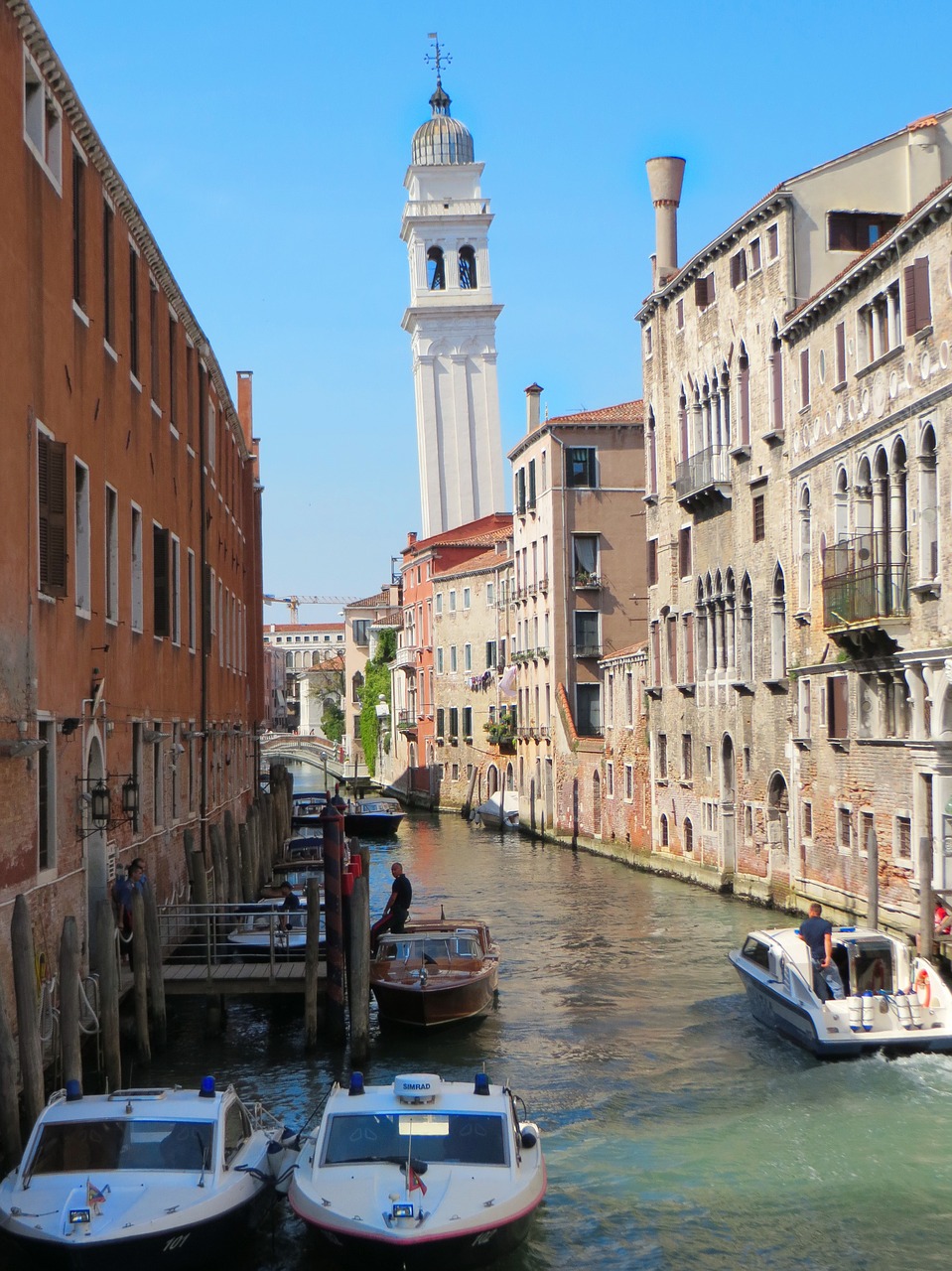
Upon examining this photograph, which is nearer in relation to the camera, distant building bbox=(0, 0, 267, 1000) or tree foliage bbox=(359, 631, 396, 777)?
distant building bbox=(0, 0, 267, 1000)

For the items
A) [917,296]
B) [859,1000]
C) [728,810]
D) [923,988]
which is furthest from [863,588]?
[728,810]

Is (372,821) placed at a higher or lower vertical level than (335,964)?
lower

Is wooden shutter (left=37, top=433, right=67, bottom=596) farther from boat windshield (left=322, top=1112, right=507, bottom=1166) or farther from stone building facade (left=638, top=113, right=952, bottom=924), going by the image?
stone building facade (left=638, top=113, right=952, bottom=924)

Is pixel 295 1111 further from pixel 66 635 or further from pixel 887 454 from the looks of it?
pixel 887 454

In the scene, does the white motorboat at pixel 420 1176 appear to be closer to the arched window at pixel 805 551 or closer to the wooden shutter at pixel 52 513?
the wooden shutter at pixel 52 513

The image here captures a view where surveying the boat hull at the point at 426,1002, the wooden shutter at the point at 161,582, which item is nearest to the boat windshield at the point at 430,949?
the boat hull at the point at 426,1002

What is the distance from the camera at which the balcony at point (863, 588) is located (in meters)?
21.6

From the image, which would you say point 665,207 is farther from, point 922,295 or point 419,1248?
point 419,1248

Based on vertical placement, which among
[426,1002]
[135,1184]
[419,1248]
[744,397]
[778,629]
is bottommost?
[419,1248]

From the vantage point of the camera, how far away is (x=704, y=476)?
3158cm

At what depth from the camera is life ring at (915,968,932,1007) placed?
16.4 meters

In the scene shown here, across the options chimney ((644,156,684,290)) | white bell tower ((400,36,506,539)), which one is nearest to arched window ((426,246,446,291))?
white bell tower ((400,36,506,539))

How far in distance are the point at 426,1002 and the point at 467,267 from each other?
270 ft

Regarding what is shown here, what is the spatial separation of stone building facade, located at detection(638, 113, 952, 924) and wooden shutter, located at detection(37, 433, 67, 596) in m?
11.6
